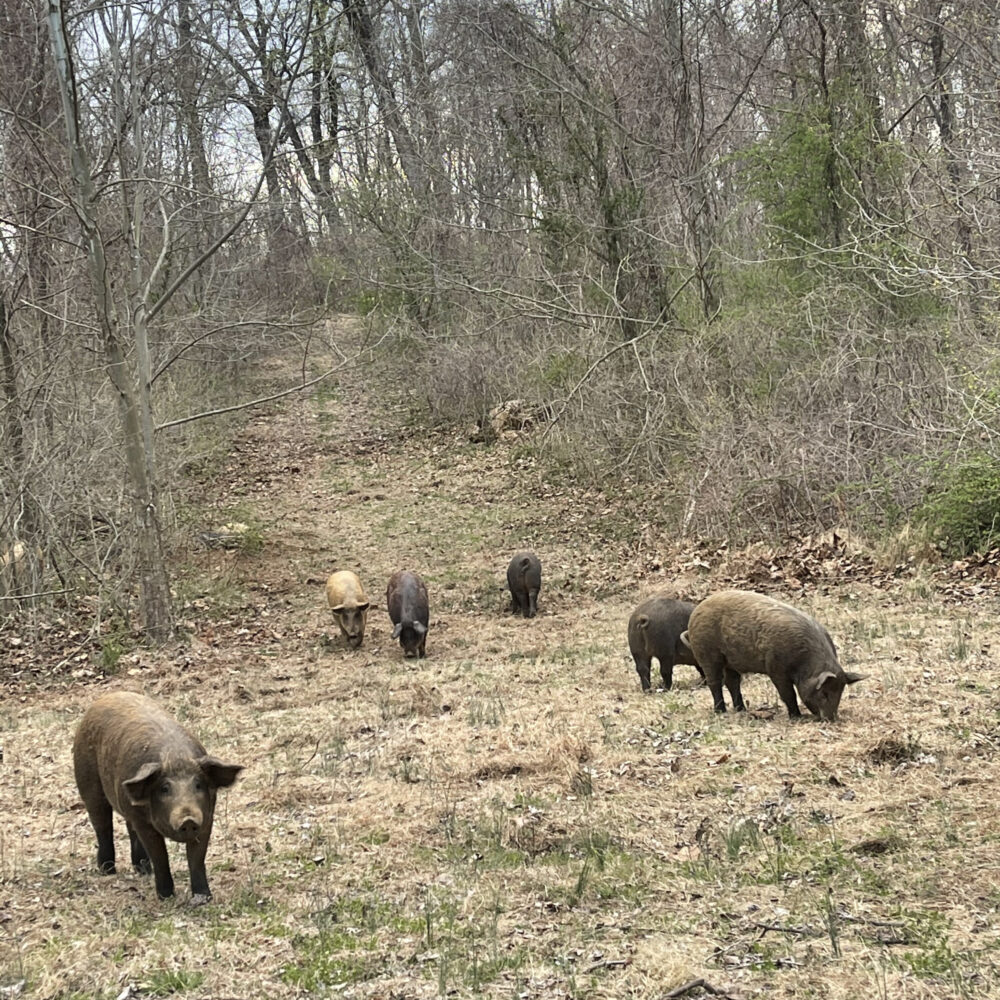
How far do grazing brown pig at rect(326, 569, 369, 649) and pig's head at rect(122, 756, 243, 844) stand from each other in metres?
8.58

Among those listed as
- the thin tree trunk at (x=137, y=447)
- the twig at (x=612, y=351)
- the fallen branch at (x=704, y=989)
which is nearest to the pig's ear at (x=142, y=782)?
the fallen branch at (x=704, y=989)

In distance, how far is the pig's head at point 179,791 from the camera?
5.89 m

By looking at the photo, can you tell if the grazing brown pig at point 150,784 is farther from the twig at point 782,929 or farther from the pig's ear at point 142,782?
the twig at point 782,929

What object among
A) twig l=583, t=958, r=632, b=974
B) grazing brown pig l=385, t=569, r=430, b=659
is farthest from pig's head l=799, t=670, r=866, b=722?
grazing brown pig l=385, t=569, r=430, b=659

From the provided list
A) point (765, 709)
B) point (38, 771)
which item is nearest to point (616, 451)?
point (765, 709)

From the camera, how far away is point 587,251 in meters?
23.7

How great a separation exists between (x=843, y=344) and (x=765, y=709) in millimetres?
10161

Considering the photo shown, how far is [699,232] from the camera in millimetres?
22062

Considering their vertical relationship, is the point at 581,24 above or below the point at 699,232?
above

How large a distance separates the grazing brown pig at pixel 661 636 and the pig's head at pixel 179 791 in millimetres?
5198

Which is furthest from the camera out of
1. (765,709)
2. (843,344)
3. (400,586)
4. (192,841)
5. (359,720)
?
(843,344)

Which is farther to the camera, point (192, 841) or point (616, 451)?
point (616, 451)

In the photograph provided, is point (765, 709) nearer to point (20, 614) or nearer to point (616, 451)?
point (20, 614)

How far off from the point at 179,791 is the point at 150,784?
166 millimetres
